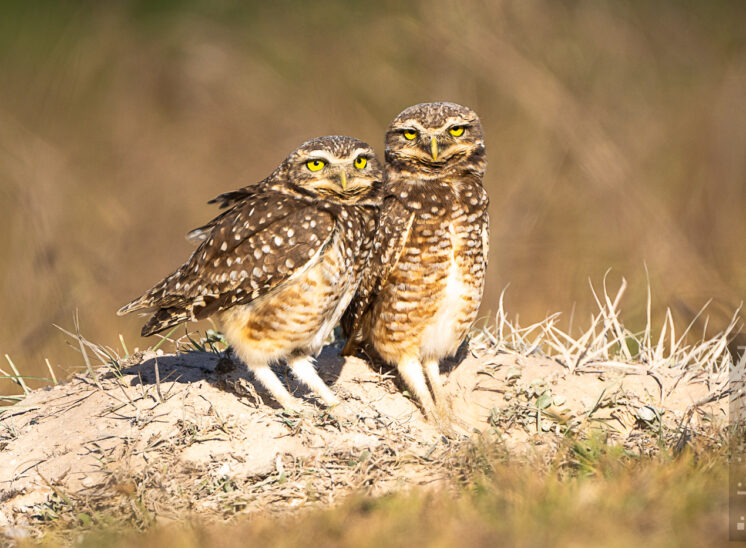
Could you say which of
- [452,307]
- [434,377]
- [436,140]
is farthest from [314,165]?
[434,377]

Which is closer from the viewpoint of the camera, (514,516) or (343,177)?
(514,516)

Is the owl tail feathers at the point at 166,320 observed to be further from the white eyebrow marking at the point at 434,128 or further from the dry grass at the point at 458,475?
the white eyebrow marking at the point at 434,128

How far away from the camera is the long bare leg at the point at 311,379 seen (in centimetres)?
371

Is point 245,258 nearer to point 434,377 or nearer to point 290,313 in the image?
point 290,313

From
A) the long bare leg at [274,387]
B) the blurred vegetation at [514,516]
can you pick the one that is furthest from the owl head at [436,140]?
the blurred vegetation at [514,516]

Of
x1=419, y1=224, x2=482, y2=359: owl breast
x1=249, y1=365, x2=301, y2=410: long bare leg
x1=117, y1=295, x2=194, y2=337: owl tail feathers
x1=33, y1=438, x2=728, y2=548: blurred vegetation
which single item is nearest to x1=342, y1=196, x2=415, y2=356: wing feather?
x1=419, y1=224, x2=482, y2=359: owl breast

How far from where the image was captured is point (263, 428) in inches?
137

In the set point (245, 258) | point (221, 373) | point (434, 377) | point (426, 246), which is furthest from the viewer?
point (434, 377)

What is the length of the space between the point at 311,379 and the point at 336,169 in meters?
0.99

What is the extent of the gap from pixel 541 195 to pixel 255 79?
345cm

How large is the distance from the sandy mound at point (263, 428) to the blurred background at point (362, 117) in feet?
7.54

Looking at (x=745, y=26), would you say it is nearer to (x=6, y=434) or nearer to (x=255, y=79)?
(x=255, y=79)

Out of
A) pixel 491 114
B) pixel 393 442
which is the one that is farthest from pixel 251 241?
pixel 491 114

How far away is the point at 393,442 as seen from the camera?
336cm
